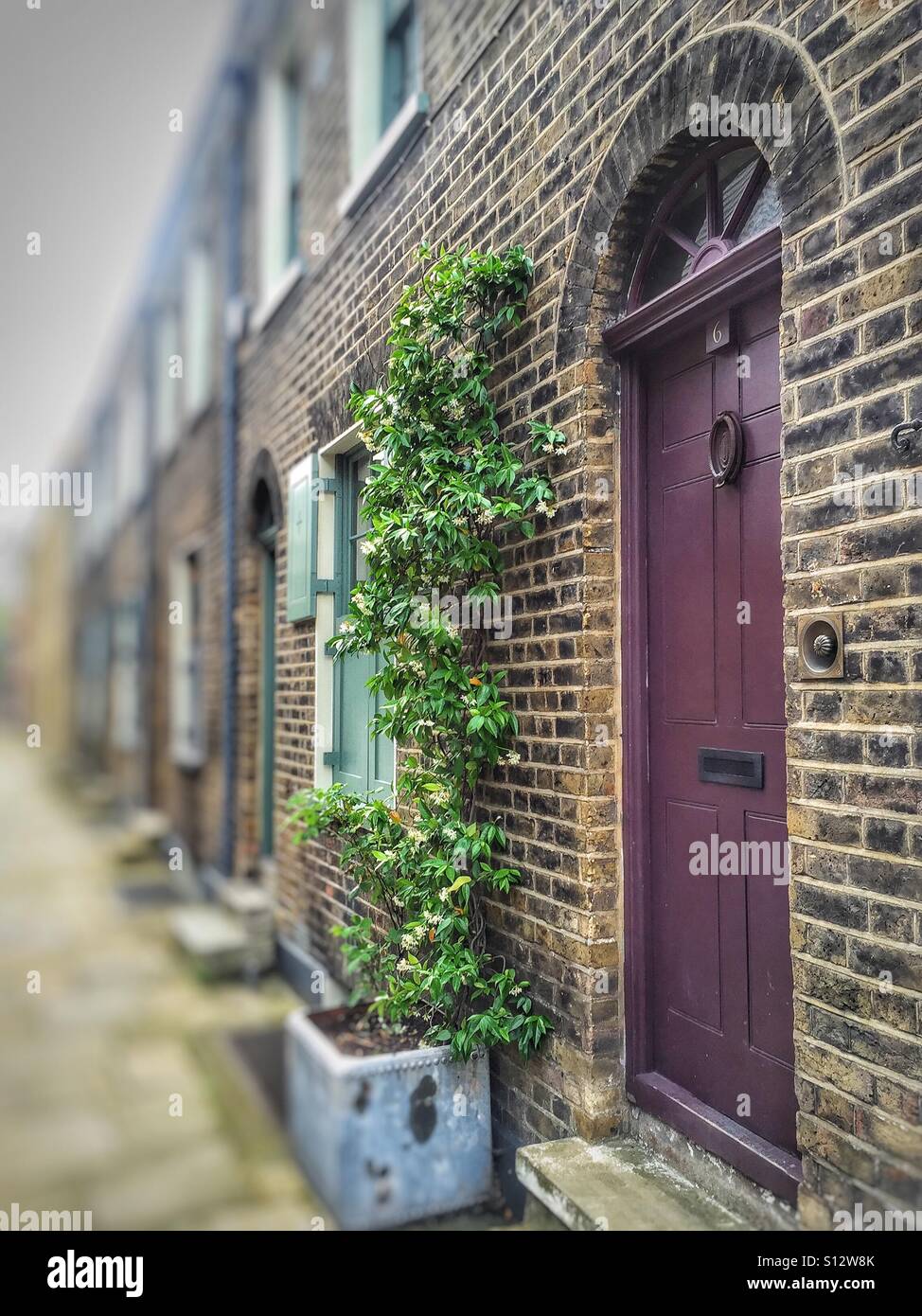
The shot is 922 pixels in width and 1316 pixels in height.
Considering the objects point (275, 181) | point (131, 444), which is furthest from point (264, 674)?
point (131, 444)

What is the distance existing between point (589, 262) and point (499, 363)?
0.59m

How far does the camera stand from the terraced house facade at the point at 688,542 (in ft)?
6.47

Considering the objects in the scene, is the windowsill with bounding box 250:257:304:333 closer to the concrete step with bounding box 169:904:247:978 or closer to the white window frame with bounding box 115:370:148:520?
the concrete step with bounding box 169:904:247:978

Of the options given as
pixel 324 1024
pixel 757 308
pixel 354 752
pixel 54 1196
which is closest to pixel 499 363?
pixel 757 308

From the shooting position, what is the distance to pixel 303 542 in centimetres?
509

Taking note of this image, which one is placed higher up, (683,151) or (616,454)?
(683,151)

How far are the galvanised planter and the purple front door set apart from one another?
72 centimetres

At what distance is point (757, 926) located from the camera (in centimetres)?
254

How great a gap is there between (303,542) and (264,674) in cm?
255

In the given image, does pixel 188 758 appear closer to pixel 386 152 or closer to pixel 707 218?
pixel 386 152

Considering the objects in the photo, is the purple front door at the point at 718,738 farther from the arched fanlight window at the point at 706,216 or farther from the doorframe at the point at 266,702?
the doorframe at the point at 266,702

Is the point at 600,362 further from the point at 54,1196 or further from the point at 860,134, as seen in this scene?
→ the point at 54,1196

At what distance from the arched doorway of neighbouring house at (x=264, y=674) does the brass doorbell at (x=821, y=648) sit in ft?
17.6
